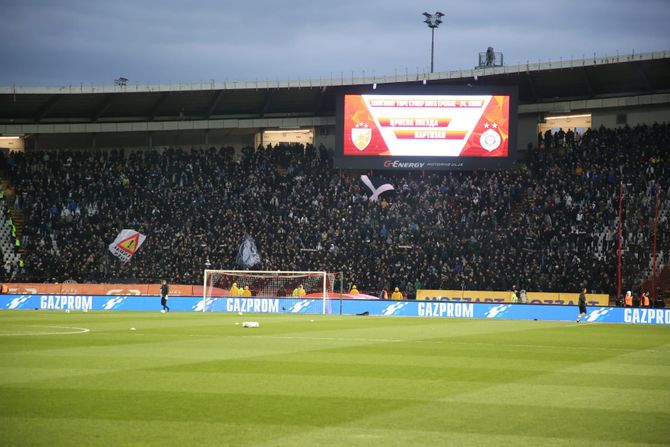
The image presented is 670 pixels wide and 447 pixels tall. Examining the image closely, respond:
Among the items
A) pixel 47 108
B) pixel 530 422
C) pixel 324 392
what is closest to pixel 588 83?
pixel 47 108

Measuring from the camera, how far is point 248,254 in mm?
54062

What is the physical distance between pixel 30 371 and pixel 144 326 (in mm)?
14808

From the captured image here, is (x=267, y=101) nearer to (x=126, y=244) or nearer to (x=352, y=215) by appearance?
(x=352, y=215)

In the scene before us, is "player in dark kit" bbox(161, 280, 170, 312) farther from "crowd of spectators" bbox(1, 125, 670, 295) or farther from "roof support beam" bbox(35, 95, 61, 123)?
"roof support beam" bbox(35, 95, 61, 123)

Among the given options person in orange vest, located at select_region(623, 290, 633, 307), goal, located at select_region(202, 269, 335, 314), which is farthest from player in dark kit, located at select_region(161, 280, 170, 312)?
person in orange vest, located at select_region(623, 290, 633, 307)

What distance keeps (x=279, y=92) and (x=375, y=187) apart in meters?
11.1

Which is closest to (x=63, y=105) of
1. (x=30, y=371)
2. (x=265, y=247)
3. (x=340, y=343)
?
(x=265, y=247)

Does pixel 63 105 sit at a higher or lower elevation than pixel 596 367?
higher

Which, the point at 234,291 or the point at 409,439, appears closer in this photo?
the point at 409,439

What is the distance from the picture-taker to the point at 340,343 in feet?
75.0

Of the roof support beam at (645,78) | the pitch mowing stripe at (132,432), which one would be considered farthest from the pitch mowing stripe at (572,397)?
the roof support beam at (645,78)

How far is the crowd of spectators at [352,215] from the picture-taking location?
165 feet

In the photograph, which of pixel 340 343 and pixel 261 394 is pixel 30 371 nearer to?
pixel 261 394

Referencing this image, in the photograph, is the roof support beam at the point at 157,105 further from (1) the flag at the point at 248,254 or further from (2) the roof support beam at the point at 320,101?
(1) the flag at the point at 248,254
